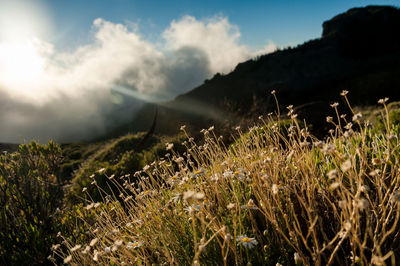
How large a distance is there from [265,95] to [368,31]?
67.6ft

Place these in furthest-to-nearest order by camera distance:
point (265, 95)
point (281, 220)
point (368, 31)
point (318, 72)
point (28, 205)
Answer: point (368, 31), point (318, 72), point (265, 95), point (28, 205), point (281, 220)

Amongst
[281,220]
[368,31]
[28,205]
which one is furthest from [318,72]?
[28,205]

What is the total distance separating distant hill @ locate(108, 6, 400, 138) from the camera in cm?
2578

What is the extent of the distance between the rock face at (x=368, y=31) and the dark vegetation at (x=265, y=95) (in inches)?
4.4

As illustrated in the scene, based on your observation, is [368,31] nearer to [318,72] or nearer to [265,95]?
[318,72]

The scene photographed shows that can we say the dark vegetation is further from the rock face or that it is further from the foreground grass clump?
the foreground grass clump

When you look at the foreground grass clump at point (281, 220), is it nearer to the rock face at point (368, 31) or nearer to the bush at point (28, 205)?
the bush at point (28, 205)

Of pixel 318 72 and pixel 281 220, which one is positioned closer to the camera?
pixel 281 220

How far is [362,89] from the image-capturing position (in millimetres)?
22812

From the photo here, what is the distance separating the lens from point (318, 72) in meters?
29.2

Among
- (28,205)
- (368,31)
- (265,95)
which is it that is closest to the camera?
(28,205)

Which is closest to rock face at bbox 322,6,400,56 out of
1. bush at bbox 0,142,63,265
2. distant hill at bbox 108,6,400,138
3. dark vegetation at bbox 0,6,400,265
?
distant hill at bbox 108,6,400,138

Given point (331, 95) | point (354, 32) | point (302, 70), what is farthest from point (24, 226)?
point (354, 32)

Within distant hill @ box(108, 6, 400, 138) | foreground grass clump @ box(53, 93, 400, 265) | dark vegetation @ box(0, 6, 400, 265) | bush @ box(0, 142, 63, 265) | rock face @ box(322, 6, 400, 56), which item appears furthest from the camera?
rock face @ box(322, 6, 400, 56)
